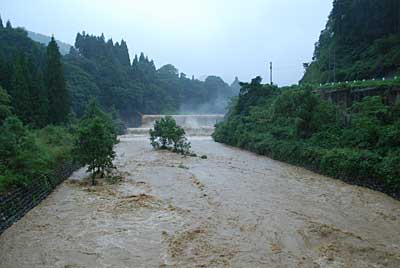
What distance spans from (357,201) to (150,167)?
11.8 meters

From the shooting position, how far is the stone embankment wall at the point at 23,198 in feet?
32.8

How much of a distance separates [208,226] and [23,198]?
577 cm

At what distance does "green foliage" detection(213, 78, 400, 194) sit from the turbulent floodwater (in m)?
0.93

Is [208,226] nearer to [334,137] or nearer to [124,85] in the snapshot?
[334,137]

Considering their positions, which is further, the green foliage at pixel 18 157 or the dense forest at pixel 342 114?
the dense forest at pixel 342 114

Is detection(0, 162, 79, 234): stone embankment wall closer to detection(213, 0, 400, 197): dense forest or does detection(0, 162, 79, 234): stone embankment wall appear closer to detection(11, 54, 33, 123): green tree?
detection(213, 0, 400, 197): dense forest

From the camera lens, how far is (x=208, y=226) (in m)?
10.3

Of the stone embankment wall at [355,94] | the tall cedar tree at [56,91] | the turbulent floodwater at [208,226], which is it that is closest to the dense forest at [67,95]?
the tall cedar tree at [56,91]

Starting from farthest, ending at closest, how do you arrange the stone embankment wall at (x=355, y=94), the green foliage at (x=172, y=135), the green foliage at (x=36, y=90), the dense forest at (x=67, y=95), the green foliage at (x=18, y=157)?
1. the green foliage at (x=172, y=135)
2. the green foliage at (x=36, y=90)
3. the stone embankment wall at (x=355, y=94)
4. the dense forest at (x=67, y=95)
5. the green foliage at (x=18, y=157)

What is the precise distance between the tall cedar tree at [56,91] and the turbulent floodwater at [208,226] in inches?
660

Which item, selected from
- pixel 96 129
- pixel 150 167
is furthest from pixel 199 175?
pixel 96 129

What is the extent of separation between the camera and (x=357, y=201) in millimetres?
12906

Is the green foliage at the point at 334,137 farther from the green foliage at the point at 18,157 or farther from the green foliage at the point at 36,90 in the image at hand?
the green foliage at the point at 36,90

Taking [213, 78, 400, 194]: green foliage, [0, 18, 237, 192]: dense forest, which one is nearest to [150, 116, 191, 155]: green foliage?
[0, 18, 237, 192]: dense forest
